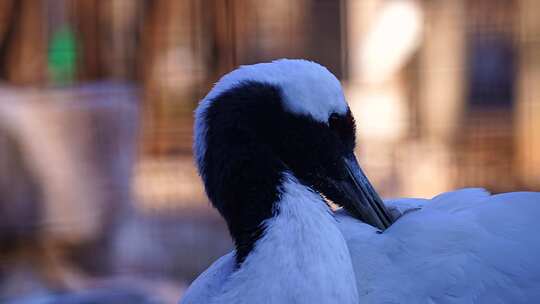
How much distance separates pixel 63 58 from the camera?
6051mm

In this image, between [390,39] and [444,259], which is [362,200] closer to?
[444,259]

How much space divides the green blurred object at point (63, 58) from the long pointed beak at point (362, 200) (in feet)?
14.5

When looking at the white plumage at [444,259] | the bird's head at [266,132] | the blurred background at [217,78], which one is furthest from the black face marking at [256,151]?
the blurred background at [217,78]

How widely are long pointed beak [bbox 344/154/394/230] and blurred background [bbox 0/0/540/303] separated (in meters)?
2.85

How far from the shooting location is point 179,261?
477 cm

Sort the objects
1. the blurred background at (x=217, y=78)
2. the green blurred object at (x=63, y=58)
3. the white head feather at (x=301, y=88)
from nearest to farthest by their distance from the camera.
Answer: the white head feather at (x=301, y=88)
the blurred background at (x=217, y=78)
the green blurred object at (x=63, y=58)

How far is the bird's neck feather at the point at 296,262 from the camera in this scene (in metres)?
1.52

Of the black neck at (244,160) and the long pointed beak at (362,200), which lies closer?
the black neck at (244,160)

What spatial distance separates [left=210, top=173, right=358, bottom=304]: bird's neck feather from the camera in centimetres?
152

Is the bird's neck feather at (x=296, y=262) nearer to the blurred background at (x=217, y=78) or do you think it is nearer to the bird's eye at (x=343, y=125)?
the bird's eye at (x=343, y=125)

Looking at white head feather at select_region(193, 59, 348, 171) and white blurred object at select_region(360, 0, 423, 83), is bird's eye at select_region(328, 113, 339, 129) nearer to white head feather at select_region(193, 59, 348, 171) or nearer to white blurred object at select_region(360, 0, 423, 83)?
white head feather at select_region(193, 59, 348, 171)

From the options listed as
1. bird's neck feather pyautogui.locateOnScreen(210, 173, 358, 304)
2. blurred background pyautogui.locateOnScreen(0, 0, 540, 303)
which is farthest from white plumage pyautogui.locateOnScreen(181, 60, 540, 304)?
blurred background pyautogui.locateOnScreen(0, 0, 540, 303)

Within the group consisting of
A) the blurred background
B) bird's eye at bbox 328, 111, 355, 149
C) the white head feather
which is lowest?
the blurred background

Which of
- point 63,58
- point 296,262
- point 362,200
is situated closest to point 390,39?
point 63,58
